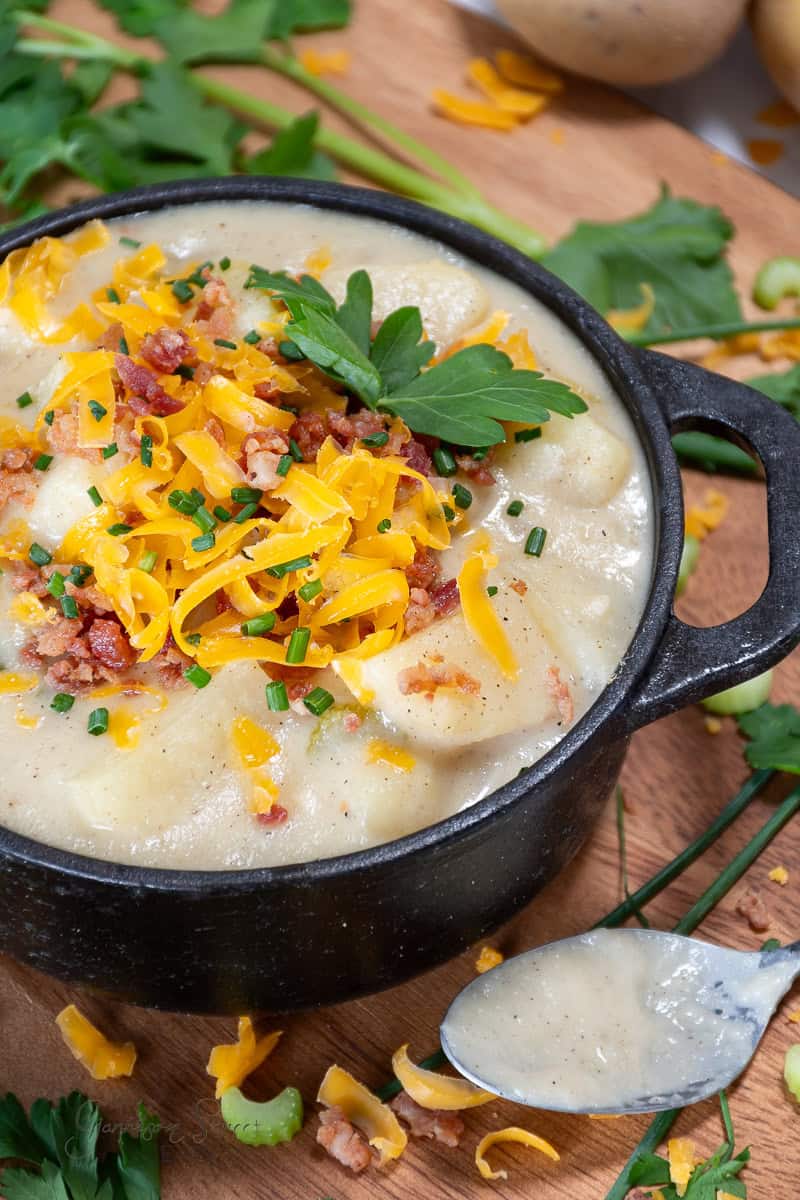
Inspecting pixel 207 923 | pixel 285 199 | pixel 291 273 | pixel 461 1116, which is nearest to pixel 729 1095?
pixel 461 1116

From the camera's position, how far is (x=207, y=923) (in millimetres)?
1866

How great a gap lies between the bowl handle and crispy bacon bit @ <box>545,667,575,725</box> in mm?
84

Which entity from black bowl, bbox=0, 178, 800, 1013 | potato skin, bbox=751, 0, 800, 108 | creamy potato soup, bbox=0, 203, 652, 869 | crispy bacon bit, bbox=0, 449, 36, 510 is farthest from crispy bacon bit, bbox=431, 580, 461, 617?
potato skin, bbox=751, 0, 800, 108

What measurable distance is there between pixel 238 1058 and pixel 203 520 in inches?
32.8

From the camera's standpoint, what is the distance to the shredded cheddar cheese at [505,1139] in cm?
209

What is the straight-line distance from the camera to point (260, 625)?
194cm

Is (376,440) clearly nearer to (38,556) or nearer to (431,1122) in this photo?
(38,556)

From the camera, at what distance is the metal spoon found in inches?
81.6

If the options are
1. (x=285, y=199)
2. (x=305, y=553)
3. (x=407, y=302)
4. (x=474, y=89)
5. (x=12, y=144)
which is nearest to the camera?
(x=305, y=553)

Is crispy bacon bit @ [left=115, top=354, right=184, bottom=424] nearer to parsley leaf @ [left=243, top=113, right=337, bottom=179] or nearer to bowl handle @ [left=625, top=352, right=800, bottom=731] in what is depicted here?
bowl handle @ [left=625, top=352, right=800, bottom=731]

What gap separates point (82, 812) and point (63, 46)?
7.43ft

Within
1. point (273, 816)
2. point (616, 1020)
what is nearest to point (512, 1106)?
point (616, 1020)

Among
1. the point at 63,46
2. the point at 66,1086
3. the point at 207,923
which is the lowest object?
the point at 66,1086

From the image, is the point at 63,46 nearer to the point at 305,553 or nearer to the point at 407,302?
the point at 407,302
